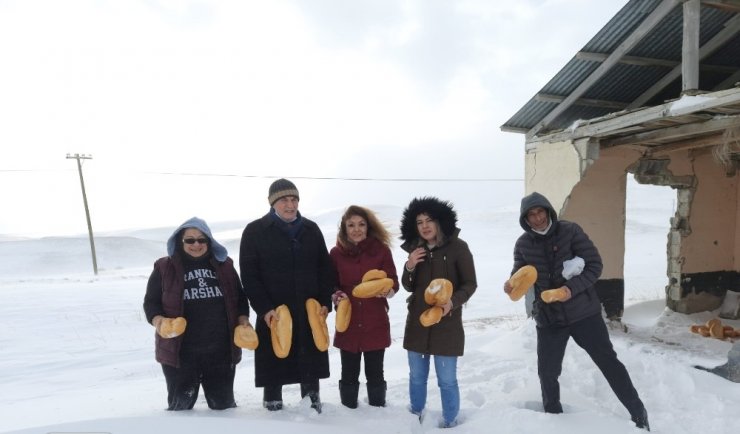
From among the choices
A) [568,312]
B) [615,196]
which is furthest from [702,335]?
[568,312]

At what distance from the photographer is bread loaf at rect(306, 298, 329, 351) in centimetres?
297

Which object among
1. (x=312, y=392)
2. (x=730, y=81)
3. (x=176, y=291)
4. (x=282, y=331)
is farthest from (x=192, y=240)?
(x=730, y=81)

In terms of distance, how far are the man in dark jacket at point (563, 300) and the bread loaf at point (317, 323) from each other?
1.27m

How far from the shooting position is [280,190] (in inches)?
118

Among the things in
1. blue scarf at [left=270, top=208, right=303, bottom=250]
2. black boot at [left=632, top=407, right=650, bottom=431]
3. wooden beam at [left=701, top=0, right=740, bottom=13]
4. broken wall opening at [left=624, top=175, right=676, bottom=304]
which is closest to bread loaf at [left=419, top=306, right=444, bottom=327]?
blue scarf at [left=270, top=208, right=303, bottom=250]

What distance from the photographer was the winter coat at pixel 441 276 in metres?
2.91

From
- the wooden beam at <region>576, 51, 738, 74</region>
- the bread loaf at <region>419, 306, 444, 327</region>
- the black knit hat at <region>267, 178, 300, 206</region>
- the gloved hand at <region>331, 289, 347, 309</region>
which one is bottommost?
the bread loaf at <region>419, 306, 444, 327</region>

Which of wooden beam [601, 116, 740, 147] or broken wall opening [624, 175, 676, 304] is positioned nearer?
wooden beam [601, 116, 740, 147]

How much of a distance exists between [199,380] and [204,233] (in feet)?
3.18

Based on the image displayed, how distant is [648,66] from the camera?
496cm

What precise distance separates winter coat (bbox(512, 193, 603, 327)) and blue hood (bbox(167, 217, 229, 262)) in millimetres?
2067

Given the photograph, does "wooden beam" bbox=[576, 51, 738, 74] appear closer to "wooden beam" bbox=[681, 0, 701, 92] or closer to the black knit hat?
"wooden beam" bbox=[681, 0, 701, 92]

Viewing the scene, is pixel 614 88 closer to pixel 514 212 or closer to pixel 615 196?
pixel 615 196

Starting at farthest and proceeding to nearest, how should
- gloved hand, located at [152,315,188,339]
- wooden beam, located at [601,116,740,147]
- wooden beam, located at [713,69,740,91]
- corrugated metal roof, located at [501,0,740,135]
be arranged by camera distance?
wooden beam, located at [713,69,740,91], corrugated metal roof, located at [501,0,740,135], wooden beam, located at [601,116,740,147], gloved hand, located at [152,315,188,339]
